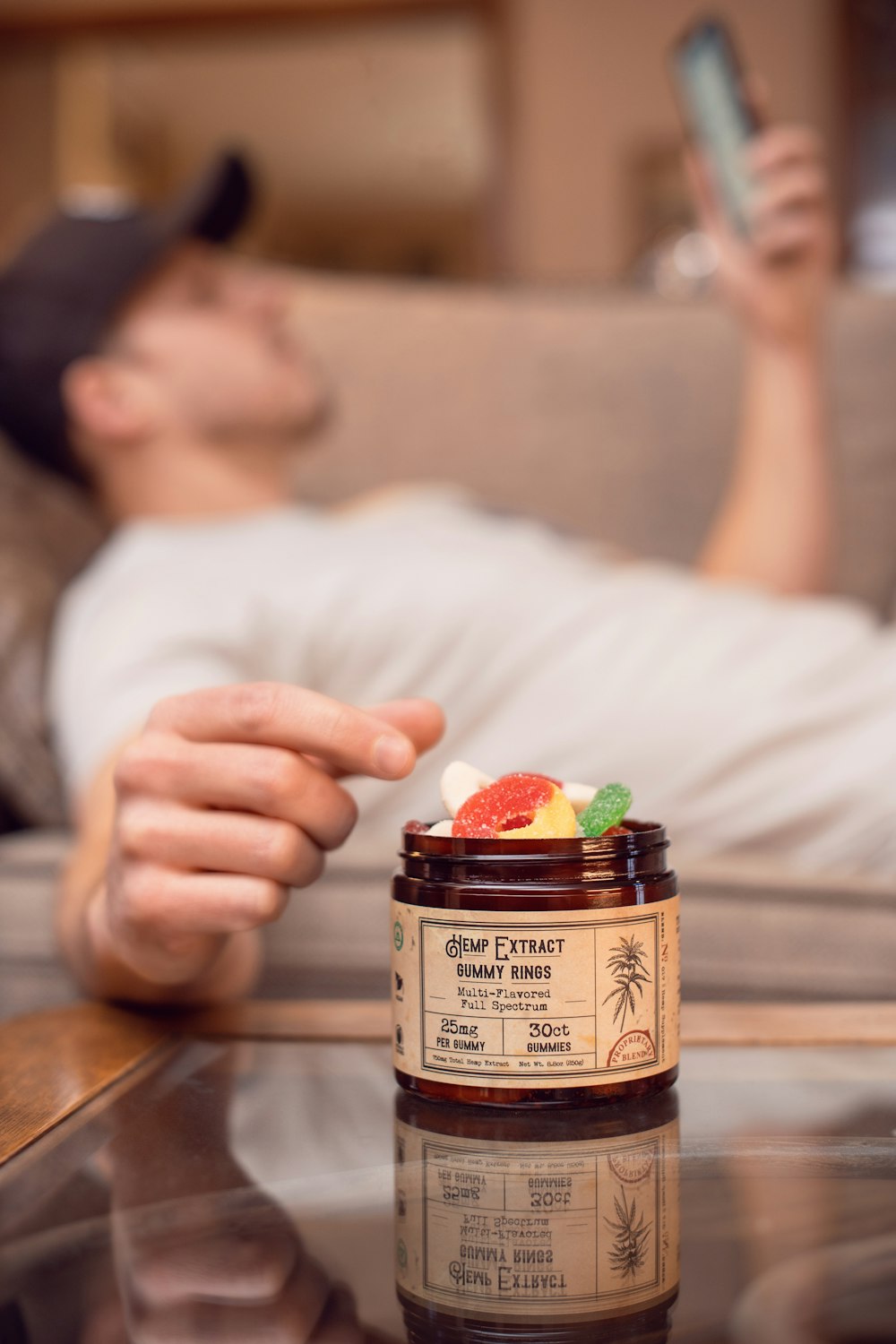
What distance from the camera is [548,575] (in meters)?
1.02

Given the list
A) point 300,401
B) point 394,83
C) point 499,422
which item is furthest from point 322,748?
point 394,83

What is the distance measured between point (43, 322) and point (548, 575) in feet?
1.94

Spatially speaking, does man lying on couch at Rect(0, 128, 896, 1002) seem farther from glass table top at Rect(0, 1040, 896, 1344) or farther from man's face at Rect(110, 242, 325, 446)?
glass table top at Rect(0, 1040, 896, 1344)

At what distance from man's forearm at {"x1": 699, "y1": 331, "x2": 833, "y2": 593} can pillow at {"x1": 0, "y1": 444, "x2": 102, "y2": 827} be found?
665 millimetres

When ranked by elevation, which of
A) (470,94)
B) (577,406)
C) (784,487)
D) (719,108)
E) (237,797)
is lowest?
(237,797)

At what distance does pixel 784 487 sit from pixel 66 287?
0.74 m

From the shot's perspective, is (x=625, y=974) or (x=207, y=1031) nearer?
(x=625, y=974)

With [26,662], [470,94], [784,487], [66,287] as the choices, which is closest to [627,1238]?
[26,662]

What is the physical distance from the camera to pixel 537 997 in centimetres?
40

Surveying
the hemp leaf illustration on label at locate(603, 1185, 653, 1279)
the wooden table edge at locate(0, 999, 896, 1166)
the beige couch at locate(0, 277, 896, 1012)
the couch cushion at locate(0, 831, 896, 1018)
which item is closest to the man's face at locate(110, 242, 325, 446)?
the beige couch at locate(0, 277, 896, 1012)

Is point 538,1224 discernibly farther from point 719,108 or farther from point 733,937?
point 719,108

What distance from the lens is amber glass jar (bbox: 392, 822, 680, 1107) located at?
403mm

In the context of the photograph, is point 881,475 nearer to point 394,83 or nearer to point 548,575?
point 548,575

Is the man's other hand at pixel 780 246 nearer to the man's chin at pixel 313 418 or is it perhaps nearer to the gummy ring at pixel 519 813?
the man's chin at pixel 313 418
